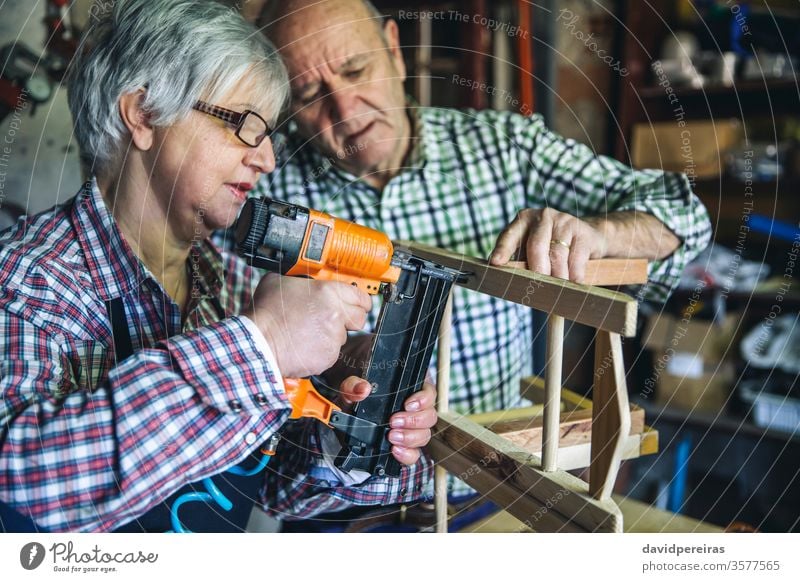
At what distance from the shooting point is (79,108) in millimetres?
908

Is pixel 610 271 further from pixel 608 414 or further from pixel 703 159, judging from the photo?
pixel 703 159

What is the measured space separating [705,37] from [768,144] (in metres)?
0.47

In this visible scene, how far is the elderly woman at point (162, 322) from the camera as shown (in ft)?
2.12

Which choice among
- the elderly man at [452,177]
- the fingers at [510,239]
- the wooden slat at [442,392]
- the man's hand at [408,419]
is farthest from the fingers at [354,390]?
the elderly man at [452,177]

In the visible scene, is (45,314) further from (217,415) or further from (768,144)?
(768,144)

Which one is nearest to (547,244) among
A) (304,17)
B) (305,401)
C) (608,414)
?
(608,414)

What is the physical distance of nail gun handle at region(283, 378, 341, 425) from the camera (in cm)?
75

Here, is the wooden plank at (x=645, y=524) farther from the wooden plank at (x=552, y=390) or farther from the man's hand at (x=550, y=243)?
the man's hand at (x=550, y=243)

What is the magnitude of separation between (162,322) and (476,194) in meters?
0.71

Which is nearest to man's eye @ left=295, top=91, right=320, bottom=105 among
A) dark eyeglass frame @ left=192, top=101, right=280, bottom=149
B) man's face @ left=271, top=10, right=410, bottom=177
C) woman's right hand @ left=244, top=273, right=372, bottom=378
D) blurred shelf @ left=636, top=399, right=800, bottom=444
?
man's face @ left=271, top=10, right=410, bottom=177

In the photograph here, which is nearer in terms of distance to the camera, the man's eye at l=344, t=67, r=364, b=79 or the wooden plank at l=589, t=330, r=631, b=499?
the wooden plank at l=589, t=330, r=631, b=499

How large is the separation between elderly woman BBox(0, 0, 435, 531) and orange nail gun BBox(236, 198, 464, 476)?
1.1 inches

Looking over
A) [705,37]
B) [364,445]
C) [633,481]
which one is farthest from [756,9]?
[364,445]

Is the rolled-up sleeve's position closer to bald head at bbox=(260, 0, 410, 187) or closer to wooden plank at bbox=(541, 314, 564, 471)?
bald head at bbox=(260, 0, 410, 187)
